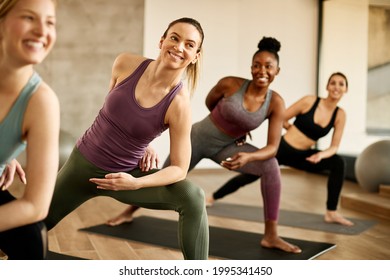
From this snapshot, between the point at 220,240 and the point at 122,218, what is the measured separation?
0.72 metres

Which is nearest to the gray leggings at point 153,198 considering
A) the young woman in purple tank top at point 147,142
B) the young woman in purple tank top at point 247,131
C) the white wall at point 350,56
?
the young woman in purple tank top at point 147,142

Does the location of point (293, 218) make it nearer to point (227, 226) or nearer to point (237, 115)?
point (227, 226)

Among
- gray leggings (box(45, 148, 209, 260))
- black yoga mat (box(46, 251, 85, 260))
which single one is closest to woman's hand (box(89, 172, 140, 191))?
gray leggings (box(45, 148, 209, 260))

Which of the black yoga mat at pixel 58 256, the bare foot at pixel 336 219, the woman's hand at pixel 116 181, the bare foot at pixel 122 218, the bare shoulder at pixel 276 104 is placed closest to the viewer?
the woman's hand at pixel 116 181

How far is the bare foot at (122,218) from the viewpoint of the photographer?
129 inches

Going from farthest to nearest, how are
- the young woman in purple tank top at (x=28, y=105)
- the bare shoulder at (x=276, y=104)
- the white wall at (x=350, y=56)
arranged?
the white wall at (x=350, y=56) → the bare shoulder at (x=276, y=104) → the young woman in purple tank top at (x=28, y=105)

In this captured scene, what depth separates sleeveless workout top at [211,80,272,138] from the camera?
274cm

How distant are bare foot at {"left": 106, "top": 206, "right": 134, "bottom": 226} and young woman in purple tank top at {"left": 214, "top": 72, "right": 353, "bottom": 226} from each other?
0.84 m

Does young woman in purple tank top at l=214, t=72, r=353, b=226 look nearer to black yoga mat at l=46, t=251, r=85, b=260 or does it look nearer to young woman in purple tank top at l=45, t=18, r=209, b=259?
black yoga mat at l=46, t=251, r=85, b=260

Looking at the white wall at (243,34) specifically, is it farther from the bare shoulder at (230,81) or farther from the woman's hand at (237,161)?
the woman's hand at (237,161)

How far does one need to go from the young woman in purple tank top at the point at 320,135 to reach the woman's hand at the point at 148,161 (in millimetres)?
1734

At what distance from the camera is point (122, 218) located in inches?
131

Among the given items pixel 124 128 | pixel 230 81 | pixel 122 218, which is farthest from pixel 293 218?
pixel 124 128

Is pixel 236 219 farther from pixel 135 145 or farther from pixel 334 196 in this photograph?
pixel 135 145
